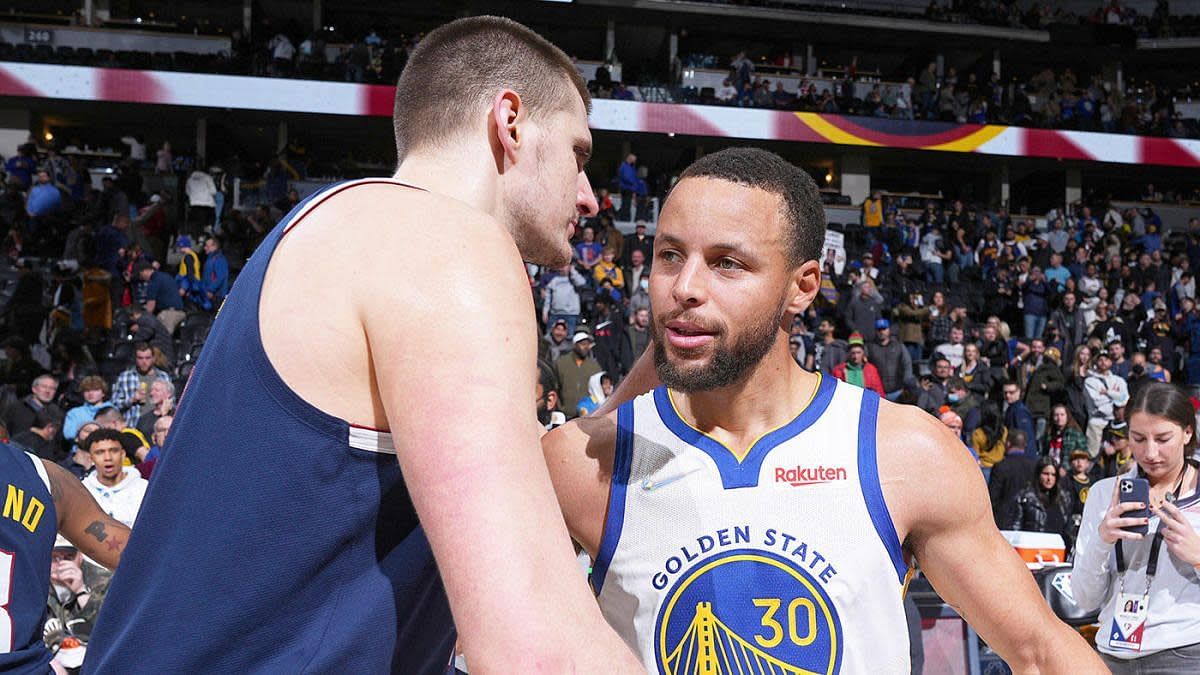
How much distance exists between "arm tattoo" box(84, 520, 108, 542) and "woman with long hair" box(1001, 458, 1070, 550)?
8.13 metres

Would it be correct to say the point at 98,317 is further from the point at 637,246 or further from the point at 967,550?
the point at 967,550

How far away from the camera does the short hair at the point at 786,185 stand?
2383mm

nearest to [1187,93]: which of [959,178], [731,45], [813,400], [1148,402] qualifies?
[959,178]

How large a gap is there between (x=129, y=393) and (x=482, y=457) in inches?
405

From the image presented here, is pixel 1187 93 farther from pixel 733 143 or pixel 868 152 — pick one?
pixel 733 143

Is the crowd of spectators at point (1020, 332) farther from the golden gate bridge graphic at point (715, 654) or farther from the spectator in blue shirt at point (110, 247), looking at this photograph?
the spectator in blue shirt at point (110, 247)

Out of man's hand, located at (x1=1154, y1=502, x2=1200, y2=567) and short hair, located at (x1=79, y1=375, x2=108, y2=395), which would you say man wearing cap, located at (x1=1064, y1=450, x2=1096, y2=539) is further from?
short hair, located at (x1=79, y1=375, x2=108, y2=395)

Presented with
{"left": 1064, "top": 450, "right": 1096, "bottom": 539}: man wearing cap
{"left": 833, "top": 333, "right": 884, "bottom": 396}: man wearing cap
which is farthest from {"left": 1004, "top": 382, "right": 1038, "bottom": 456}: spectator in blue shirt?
{"left": 833, "top": 333, "right": 884, "bottom": 396}: man wearing cap

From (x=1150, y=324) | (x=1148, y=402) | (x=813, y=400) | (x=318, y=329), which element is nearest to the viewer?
(x=318, y=329)

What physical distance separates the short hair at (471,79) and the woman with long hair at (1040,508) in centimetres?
905

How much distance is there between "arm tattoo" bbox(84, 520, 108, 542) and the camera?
137 inches

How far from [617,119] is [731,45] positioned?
7591 millimetres

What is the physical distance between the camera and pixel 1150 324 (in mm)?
16703

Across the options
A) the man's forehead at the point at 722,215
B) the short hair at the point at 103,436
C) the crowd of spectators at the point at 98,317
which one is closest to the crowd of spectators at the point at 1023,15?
the crowd of spectators at the point at 98,317
